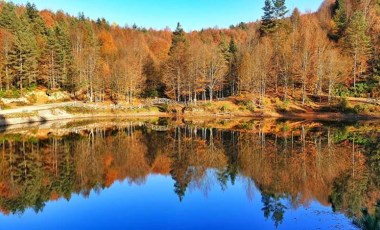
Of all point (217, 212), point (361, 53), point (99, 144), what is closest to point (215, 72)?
point (361, 53)

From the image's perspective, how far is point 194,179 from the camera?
2433 cm

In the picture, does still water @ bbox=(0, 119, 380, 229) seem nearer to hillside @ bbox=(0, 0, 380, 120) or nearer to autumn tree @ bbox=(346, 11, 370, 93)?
hillside @ bbox=(0, 0, 380, 120)

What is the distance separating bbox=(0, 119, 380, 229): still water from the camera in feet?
56.1

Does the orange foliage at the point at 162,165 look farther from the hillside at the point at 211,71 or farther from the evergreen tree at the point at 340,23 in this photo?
the evergreen tree at the point at 340,23

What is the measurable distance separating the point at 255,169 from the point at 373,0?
9751 cm

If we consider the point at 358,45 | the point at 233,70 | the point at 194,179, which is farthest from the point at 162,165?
the point at 358,45

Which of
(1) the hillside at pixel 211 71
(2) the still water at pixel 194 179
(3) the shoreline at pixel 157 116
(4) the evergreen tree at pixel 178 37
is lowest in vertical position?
(2) the still water at pixel 194 179

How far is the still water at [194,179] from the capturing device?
1711 centimetres

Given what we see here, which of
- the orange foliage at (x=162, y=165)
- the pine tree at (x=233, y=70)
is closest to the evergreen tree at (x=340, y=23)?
the pine tree at (x=233, y=70)

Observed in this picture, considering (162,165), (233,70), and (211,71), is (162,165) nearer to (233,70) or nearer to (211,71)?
(211,71)

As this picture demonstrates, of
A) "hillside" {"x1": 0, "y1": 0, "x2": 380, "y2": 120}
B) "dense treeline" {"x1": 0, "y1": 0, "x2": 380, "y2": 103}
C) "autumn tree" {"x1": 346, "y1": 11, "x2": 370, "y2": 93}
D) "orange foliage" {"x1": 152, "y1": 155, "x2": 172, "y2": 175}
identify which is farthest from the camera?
"autumn tree" {"x1": 346, "y1": 11, "x2": 370, "y2": 93}

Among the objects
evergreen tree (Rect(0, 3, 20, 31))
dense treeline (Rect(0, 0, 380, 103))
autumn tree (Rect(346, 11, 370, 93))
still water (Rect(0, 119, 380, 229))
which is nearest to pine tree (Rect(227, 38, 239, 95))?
dense treeline (Rect(0, 0, 380, 103))

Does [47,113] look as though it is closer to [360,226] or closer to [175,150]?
[175,150]

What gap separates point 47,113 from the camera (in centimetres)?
6056
